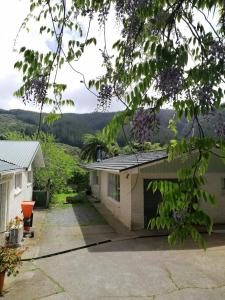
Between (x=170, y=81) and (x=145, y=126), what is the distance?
0.55m

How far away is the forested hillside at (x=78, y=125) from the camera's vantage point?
12.4 ft

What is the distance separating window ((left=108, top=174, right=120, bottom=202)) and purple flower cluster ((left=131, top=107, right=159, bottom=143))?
57.0ft

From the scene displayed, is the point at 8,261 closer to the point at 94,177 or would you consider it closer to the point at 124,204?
the point at 124,204

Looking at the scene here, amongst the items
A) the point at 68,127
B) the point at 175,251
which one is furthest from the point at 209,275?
the point at 68,127

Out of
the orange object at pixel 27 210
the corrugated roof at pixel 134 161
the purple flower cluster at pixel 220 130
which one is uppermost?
the purple flower cluster at pixel 220 130

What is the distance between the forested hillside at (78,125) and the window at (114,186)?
2.37 metres

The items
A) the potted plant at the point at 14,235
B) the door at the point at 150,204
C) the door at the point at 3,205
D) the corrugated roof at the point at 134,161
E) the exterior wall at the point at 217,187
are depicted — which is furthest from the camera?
the exterior wall at the point at 217,187

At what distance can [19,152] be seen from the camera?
20.8m

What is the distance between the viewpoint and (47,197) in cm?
2689

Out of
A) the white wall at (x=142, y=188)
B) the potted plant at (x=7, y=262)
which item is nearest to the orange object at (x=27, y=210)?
the white wall at (x=142, y=188)

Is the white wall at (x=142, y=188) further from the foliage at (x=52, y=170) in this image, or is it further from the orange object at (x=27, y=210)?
the foliage at (x=52, y=170)

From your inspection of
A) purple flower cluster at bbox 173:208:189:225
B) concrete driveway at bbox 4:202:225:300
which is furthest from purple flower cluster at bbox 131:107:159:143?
concrete driveway at bbox 4:202:225:300

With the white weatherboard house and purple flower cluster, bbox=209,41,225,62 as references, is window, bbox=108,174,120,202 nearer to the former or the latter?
the white weatherboard house

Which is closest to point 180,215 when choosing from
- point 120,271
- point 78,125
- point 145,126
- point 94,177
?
point 145,126
